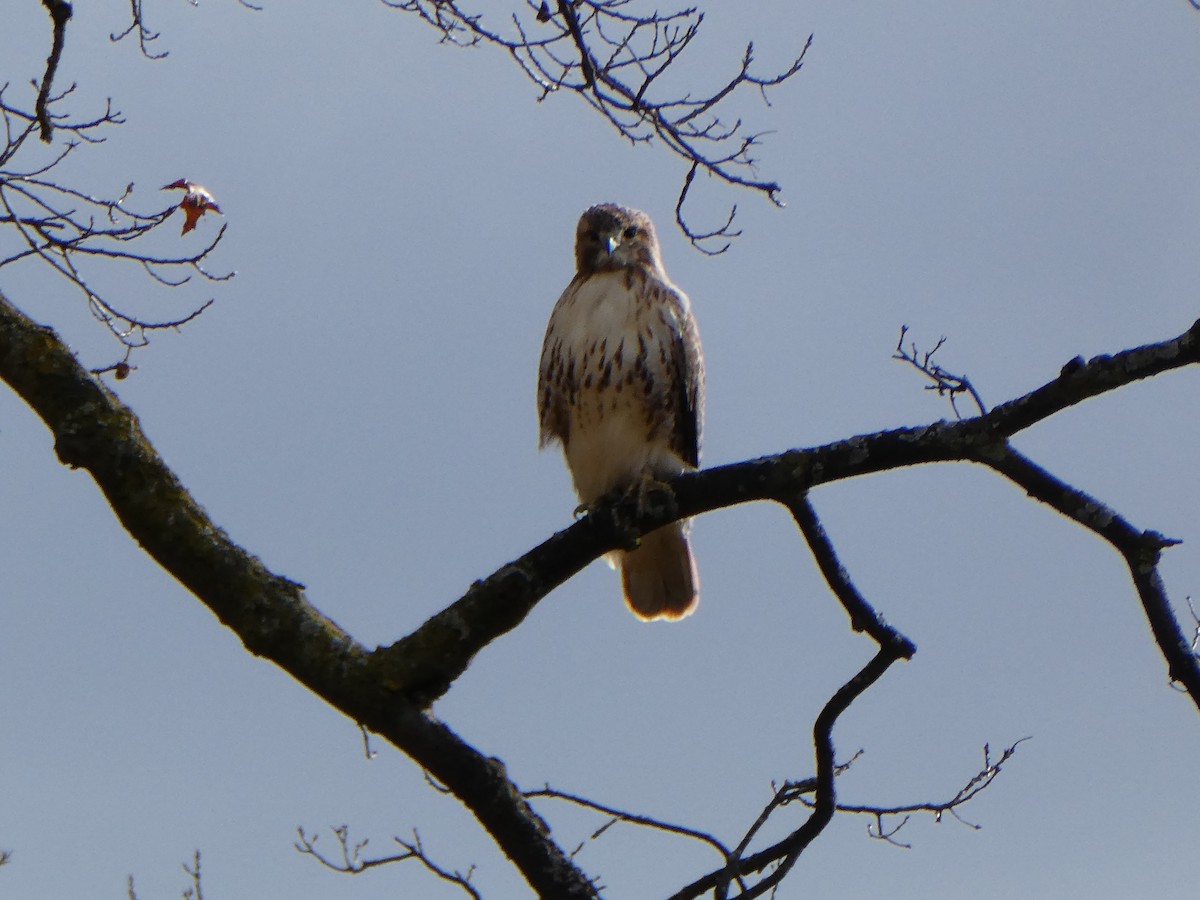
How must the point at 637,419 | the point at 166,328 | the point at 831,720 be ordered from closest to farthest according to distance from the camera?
the point at 831,720
the point at 166,328
the point at 637,419

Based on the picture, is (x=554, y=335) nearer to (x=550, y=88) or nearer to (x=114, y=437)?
(x=550, y=88)

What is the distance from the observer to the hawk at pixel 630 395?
178 inches

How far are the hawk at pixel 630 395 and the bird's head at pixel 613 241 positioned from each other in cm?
1

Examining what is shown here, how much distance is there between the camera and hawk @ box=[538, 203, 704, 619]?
4516mm

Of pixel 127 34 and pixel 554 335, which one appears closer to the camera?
pixel 127 34

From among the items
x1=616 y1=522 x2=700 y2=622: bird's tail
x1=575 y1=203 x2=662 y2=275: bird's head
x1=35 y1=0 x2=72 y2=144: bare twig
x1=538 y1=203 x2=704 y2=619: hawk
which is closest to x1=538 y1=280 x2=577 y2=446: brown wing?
x1=538 y1=203 x2=704 y2=619: hawk

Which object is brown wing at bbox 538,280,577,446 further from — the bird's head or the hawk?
the bird's head

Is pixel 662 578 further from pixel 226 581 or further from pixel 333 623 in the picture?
pixel 226 581

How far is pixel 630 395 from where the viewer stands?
450cm

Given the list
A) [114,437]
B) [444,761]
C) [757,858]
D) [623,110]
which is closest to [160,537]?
[114,437]

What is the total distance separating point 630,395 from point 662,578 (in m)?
0.87

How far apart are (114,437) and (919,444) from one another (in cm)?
160

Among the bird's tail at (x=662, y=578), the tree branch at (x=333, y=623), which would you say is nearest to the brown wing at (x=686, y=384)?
the bird's tail at (x=662, y=578)

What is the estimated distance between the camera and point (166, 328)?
3846 mm
